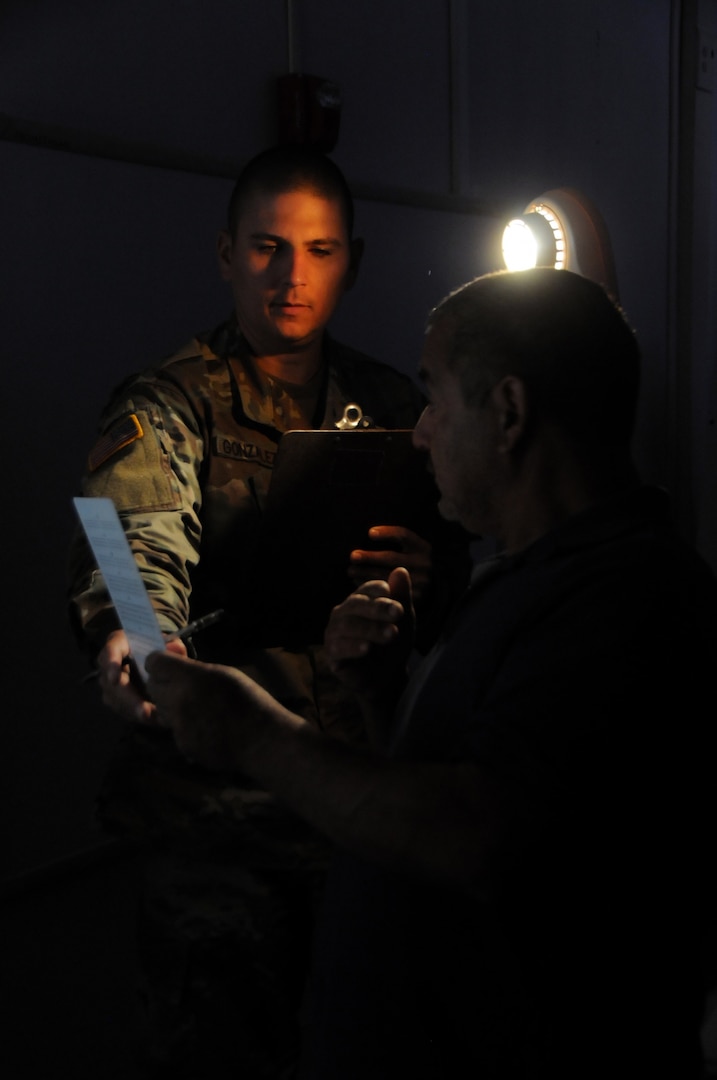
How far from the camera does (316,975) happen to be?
893mm

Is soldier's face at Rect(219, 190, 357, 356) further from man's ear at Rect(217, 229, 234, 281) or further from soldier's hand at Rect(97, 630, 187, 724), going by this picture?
soldier's hand at Rect(97, 630, 187, 724)

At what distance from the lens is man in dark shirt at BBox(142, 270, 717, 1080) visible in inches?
25.5

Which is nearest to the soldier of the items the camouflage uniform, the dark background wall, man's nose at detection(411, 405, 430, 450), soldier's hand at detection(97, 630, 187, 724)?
the camouflage uniform

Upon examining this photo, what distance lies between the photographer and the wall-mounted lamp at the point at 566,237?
75.7 inches

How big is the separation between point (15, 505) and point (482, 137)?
5.88 ft

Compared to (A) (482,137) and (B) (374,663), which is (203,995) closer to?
(B) (374,663)

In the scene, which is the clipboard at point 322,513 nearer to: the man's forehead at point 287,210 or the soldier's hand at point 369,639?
the soldier's hand at point 369,639

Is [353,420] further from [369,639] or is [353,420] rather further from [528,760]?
[528,760]

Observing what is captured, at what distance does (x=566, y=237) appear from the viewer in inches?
77.0

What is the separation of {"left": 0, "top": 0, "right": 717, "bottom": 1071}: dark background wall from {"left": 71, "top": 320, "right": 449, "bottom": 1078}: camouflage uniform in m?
0.78

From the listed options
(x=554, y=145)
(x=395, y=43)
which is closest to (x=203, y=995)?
(x=395, y=43)

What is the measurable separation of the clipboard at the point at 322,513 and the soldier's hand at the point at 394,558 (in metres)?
0.02

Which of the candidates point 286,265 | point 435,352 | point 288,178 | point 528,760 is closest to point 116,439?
point 286,265

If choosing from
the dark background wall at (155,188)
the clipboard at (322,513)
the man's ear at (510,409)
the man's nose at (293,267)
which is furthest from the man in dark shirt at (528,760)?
the dark background wall at (155,188)
